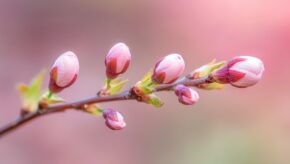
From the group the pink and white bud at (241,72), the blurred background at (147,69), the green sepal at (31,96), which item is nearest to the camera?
the pink and white bud at (241,72)

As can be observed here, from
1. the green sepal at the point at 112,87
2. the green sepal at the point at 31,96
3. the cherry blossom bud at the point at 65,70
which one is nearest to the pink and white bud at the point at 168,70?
the green sepal at the point at 112,87

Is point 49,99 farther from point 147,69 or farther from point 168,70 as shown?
point 147,69

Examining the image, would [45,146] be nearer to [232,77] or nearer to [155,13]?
[155,13]

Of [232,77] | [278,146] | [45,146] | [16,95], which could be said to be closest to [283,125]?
[278,146]

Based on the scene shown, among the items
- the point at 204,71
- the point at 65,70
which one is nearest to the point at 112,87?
the point at 65,70

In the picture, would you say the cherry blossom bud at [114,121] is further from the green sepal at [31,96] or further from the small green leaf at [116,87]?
the green sepal at [31,96]

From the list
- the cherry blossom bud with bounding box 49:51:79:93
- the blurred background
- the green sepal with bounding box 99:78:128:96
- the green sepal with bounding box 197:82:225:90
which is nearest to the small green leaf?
the green sepal with bounding box 99:78:128:96
